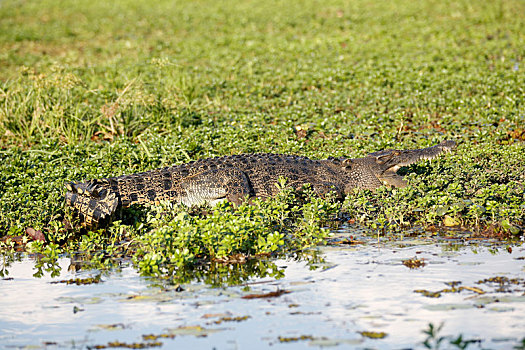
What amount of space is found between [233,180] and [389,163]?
202 centimetres

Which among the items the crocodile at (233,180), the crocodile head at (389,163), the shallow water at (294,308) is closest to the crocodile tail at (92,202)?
the crocodile at (233,180)

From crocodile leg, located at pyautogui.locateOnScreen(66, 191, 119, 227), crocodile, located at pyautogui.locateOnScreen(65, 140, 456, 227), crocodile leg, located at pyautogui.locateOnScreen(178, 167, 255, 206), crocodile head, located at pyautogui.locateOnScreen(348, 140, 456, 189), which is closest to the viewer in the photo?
crocodile leg, located at pyautogui.locateOnScreen(66, 191, 119, 227)

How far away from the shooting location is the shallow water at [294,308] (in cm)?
368

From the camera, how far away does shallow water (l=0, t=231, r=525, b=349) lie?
12.1 ft

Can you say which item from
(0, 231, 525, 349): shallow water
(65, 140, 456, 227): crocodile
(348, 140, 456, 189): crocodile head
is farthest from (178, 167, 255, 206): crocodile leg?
(0, 231, 525, 349): shallow water

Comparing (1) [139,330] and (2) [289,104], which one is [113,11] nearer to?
(2) [289,104]

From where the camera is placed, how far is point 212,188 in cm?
686

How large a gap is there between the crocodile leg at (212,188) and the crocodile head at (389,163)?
1.53 m

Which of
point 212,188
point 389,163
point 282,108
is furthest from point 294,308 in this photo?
point 282,108

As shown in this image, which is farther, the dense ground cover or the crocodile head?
the crocodile head

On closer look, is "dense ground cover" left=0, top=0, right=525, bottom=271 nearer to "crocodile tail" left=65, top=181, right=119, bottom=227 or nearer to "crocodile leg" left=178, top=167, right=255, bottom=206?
"crocodile tail" left=65, top=181, right=119, bottom=227

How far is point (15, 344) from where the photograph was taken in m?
3.73

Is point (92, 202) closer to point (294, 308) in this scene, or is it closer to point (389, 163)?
point (294, 308)

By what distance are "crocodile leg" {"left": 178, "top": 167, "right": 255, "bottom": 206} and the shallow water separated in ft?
5.61
